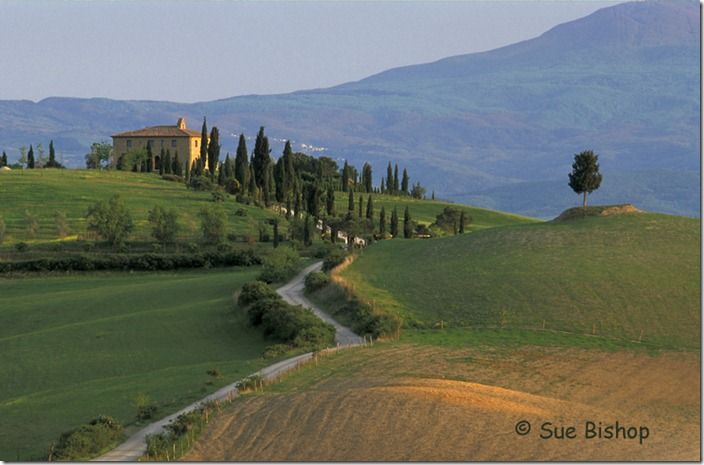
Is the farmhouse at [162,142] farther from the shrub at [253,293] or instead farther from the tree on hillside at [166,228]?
the shrub at [253,293]

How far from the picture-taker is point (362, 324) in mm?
59594

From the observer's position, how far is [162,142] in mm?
174250

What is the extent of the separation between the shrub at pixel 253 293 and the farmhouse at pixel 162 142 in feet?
342

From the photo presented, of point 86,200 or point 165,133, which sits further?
point 165,133

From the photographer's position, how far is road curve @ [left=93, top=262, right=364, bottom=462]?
118 ft

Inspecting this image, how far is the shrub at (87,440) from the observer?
35625 mm

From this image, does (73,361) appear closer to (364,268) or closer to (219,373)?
(219,373)

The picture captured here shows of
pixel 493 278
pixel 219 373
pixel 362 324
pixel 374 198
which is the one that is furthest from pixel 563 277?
pixel 374 198

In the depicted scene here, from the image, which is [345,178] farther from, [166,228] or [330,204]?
[166,228]

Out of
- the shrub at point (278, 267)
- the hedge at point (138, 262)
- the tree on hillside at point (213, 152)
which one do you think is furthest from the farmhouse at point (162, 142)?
the shrub at point (278, 267)

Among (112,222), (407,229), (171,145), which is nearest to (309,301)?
(112,222)

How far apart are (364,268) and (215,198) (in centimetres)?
5262

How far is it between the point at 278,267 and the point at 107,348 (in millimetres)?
21159
